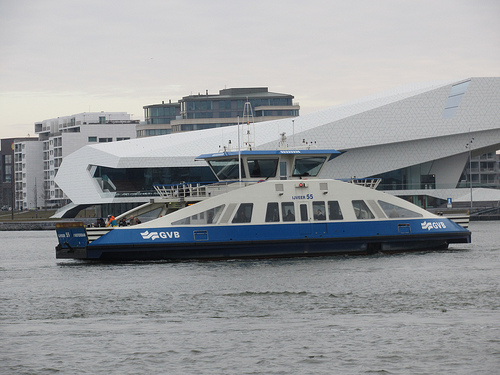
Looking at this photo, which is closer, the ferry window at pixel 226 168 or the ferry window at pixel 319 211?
the ferry window at pixel 319 211

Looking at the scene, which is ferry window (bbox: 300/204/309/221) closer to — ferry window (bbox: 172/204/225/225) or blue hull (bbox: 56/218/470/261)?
blue hull (bbox: 56/218/470/261)

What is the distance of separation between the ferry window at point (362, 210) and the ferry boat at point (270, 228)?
0.04m

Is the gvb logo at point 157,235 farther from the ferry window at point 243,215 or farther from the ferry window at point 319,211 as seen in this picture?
the ferry window at point 319,211

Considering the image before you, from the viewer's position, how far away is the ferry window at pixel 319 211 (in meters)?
32.3

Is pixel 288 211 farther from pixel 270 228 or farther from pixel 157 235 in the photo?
pixel 157 235

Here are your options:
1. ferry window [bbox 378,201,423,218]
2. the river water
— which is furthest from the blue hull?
the river water

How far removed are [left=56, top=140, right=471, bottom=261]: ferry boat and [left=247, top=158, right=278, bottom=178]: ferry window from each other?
114 centimetres

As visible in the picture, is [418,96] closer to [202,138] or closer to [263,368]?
[202,138]

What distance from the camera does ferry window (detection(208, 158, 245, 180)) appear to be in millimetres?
35688

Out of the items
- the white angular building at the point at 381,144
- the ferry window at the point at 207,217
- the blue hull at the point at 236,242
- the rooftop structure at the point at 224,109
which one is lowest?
the blue hull at the point at 236,242

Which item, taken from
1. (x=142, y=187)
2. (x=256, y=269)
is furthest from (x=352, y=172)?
(x=256, y=269)

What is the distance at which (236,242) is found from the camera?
31391 mm

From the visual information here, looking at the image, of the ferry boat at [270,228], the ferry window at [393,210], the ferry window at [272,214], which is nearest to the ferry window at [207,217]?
the ferry boat at [270,228]

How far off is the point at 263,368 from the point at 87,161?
80570mm
